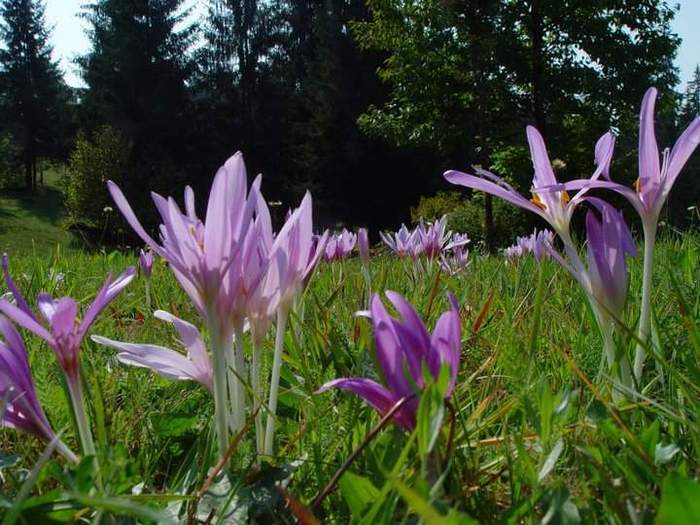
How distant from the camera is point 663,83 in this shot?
22.5 metres

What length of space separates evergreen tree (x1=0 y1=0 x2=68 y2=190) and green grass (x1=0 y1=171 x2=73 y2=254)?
2.10 m

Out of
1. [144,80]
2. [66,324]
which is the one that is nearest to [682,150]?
[66,324]

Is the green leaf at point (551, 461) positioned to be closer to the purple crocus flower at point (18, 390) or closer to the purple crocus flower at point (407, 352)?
the purple crocus flower at point (407, 352)

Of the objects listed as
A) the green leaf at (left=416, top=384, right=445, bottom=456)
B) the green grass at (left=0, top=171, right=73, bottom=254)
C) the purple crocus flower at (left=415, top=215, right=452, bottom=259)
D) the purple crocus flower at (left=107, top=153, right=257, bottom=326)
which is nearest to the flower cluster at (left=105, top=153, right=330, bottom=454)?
the purple crocus flower at (left=107, top=153, right=257, bottom=326)

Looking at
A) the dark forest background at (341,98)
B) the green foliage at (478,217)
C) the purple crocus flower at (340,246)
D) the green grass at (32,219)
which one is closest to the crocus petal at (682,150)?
the purple crocus flower at (340,246)

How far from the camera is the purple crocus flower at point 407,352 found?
0.64 metres

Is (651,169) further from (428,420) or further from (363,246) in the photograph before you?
(363,246)

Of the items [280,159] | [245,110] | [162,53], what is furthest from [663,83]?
[162,53]

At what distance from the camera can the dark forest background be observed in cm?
2156

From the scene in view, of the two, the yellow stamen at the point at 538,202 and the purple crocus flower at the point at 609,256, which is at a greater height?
the yellow stamen at the point at 538,202

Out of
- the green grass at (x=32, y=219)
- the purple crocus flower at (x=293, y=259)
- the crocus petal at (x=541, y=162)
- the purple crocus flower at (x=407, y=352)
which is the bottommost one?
the green grass at (x=32, y=219)

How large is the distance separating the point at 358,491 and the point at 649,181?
58cm

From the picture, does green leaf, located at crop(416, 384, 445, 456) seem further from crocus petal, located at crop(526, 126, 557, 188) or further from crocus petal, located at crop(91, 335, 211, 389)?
crocus petal, located at crop(526, 126, 557, 188)

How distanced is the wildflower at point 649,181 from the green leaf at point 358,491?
43 cm
